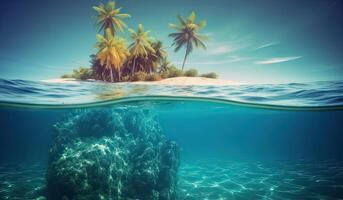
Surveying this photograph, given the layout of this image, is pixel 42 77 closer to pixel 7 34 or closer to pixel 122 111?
pixel 7 34

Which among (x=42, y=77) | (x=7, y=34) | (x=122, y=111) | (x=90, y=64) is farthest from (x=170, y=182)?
(x=7, y=34)

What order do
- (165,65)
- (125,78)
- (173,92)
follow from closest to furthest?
(125,78), (165,65), (173,92)

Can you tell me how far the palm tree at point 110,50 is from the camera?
10.9 m

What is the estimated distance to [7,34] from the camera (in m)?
10.7

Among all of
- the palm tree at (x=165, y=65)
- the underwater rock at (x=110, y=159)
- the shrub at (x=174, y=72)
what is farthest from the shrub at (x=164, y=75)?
the underwater rock at (x=110, y=159)

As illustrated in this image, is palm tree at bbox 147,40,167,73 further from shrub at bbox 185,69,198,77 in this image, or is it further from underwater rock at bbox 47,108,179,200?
underwater rock at bbox 47,108,179,200

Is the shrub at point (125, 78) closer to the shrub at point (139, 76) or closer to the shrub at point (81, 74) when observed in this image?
the shrub at point (139, 76)

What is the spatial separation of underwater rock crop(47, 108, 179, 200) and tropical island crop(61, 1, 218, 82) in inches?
150

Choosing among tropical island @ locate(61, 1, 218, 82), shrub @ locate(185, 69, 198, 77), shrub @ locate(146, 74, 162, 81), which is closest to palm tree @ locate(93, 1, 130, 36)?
tropical island @ locate(61, 1, 218, 82)

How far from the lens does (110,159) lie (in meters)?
11.8

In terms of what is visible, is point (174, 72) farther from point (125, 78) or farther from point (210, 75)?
point (125, 78)

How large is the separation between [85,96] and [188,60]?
6.95 m

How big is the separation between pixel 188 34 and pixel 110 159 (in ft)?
25.0

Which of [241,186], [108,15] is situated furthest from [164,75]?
[241,186]
